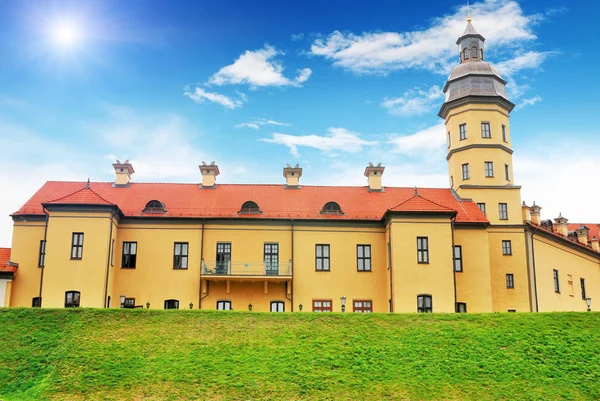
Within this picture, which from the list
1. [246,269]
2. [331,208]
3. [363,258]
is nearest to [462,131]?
[331,208]

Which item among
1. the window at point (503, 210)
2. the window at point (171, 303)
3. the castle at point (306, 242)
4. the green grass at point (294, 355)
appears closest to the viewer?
the green grass at point (294, 355)

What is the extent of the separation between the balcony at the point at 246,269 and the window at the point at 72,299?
23.0ft

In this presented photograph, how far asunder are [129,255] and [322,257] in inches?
451

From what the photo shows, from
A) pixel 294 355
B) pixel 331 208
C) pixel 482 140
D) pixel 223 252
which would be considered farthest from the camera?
pixel 482 140

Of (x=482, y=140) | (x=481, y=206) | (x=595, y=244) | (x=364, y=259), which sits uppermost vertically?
(x=482, y=140)

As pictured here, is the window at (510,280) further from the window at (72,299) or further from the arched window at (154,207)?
the window at (72,299)

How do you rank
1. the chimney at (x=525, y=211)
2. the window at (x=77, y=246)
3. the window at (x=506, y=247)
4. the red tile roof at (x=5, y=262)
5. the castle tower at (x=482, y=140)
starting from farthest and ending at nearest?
1. the chimney at (x=525, y=211)
2. the castle tower at (x=482, y=140)
3. the window at (x=506, y=247)
4. the red tile roof at (x=5, y=262)
5. the window at (x=77, y=246)

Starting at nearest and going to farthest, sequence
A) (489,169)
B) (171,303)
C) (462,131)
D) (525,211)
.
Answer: (171,303), (525,211), (489,169), (462,131)

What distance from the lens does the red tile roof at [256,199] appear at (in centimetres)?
3900

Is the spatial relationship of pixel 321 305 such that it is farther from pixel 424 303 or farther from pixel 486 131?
pixel 486 131

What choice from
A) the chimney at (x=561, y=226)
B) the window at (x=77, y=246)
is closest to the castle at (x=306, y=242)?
the window at (x=77, y=246)

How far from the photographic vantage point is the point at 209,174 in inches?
1673

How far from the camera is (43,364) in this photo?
24.3m

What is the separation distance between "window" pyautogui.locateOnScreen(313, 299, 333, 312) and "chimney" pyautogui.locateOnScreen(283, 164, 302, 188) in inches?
337
